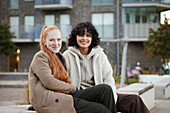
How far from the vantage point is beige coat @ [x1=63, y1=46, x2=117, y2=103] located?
4383 millimetres

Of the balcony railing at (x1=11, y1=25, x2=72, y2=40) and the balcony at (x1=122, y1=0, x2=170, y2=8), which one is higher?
the balcony at (x1=122, y1=0, x2=170, y2=8)

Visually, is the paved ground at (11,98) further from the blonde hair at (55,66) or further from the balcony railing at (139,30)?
the balcony railing at (139,30)

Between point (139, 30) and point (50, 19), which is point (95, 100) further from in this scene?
point (50, 19)

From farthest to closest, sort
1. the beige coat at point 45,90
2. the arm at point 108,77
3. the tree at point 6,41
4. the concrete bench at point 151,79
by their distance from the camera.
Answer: the tree at point 6,41 → the concrete bench at point 151,79 → the arm at point 108,77 → the beige coat at point 45,90

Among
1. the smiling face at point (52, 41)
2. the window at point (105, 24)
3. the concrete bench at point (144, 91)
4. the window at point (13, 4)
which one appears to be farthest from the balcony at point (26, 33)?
the smiling face at point (52, 41)

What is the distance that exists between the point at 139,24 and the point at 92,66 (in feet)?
80.3

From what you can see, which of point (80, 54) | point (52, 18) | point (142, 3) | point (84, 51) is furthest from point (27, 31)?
point (80, 54)

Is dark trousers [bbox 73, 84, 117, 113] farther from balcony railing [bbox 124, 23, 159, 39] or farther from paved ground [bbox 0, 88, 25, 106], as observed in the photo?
balcony railing [bbox 124, 23, 159, 39]

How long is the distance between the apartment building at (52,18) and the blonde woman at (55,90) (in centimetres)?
2353

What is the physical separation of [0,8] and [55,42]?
29.4 meters

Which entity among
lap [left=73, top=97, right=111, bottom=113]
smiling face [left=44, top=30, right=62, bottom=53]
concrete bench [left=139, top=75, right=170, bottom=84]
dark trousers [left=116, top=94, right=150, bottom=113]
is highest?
smiling face [left=44, top=30, right=62, bottom=53]

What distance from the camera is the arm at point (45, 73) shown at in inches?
142

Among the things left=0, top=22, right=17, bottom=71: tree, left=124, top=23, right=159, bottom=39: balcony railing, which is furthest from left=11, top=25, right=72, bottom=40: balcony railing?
left=124, top=23, right=159, bottom=39: balcony railing

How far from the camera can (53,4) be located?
94.9 feet
